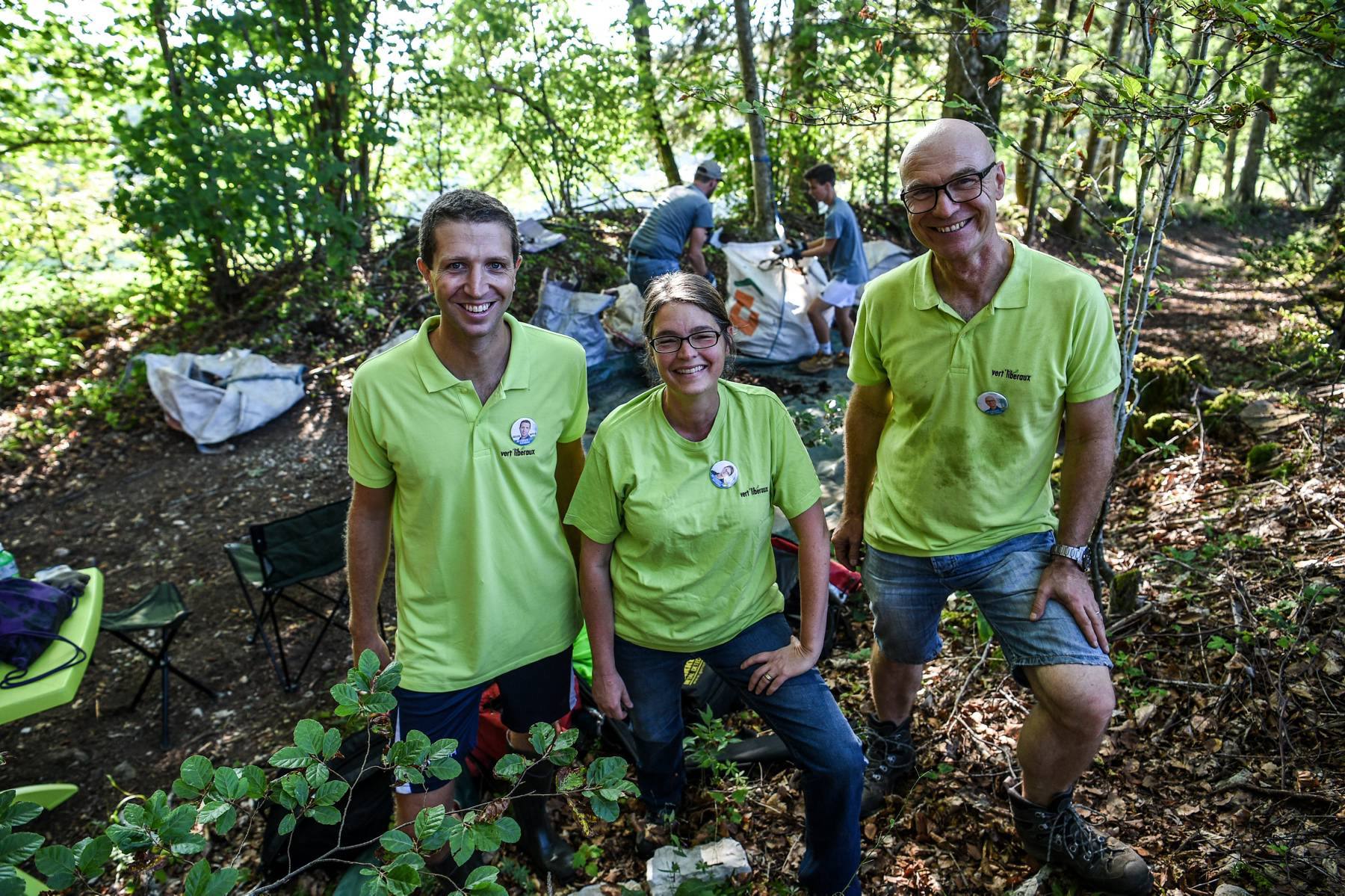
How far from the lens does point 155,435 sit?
6805mm

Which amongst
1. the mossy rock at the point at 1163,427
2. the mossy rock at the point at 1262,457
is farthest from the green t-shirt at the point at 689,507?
the mossy rock at the point at 1163,427

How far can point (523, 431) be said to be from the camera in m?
2.11

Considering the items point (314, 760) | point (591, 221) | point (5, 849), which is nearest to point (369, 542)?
point (314, 760)

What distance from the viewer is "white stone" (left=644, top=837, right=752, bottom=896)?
243 centimetres

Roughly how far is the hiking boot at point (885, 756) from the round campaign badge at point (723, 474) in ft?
3.87

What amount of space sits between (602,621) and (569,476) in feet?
1.49

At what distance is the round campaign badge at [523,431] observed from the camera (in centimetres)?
210

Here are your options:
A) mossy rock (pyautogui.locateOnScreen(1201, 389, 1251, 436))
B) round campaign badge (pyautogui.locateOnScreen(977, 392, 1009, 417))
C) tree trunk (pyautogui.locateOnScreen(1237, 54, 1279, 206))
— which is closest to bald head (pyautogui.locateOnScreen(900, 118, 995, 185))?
round campaign badge (pyautogui.locateOnScreen(977, 392, 1009, 417))

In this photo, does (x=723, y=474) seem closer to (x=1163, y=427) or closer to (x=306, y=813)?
(x=306, y=813)

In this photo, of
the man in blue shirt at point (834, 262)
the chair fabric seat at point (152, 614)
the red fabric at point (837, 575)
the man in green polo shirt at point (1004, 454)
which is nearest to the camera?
the man in green polo shirt at point (1004, 454)

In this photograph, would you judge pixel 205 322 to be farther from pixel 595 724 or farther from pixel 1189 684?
pixel 1189 684

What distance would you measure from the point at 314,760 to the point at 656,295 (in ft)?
4.53

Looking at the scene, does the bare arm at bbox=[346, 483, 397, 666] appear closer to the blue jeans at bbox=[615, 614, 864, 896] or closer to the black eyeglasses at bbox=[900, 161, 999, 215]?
the blue jeans at bbox=[615, 614, 864, 896]

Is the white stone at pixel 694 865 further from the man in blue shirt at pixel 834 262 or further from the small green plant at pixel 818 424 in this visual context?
the man in blue shirt at pixel 834 262
